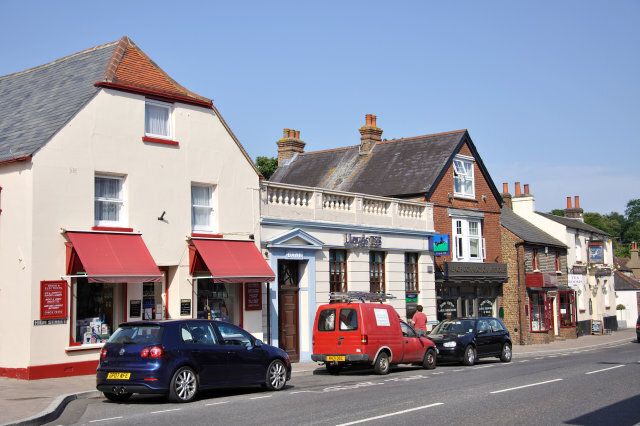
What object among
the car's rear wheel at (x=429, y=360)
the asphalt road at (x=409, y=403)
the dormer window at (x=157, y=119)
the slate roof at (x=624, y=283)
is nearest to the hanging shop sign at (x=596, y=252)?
the slate roof at (x=624, y=283)

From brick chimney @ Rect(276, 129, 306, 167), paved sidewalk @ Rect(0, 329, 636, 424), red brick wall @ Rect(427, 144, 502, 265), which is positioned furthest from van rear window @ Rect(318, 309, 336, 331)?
brick chimney @ Rect(276, 129, 306, 167)

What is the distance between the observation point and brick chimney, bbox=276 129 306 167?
42.8m

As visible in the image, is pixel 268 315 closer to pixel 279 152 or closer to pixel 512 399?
pixel 512 399

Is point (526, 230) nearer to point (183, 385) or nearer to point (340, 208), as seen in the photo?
point (340, 208)

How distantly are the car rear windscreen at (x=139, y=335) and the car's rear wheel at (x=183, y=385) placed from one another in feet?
2.38

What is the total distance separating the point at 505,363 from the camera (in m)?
25.7

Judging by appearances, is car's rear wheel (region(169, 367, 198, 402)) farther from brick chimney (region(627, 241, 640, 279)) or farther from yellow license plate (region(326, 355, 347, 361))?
brick chimney (region(627, 241, 640, 279))

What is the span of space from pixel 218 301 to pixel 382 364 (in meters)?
5.27

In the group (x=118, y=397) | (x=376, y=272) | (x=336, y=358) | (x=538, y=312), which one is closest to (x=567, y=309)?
(x=538, y=312)

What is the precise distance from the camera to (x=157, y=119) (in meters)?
22.3

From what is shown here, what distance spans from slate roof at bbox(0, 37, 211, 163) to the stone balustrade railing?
393 centimetres

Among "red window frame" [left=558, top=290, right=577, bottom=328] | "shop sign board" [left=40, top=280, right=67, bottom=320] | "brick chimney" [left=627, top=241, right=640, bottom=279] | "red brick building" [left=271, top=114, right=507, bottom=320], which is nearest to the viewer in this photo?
"shop sign board" [left=40, top=280, right=67, bottom=320]

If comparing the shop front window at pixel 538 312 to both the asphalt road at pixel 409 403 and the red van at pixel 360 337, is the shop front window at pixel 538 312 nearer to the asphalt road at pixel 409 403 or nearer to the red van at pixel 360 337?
the red van at pixel 360 337

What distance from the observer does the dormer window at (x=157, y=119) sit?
72.1 ft
